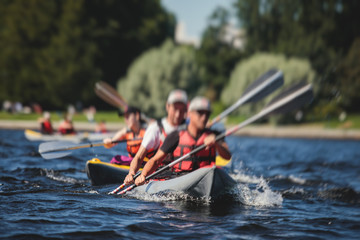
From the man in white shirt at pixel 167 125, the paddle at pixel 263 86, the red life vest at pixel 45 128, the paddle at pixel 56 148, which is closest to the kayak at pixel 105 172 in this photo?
the paddle at pixel 56 148

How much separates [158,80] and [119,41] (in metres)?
12.0

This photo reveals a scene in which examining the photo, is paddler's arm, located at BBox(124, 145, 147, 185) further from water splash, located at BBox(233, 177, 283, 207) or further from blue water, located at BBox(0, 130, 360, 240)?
water splash, located at BBox(233, 177, 283, 207)

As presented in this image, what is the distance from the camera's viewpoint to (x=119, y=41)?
142ft

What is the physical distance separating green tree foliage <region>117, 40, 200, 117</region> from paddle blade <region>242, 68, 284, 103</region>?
2538 centimetres

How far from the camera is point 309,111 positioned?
3603cm

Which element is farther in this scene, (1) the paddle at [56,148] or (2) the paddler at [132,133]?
(1) the paddle at [56,148]

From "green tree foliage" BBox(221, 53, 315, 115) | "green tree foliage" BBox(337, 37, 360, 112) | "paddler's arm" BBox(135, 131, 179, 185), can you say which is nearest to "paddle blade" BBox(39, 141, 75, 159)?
"paddler's arm" BBox(135, 131, 179, 185)

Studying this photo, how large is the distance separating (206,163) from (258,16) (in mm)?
42813

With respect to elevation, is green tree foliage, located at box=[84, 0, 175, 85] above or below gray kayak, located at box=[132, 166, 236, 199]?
above

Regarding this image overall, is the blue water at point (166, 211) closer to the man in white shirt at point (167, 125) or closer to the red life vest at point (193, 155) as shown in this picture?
the red life vest at point (193, 155)

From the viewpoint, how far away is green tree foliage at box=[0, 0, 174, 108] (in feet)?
124

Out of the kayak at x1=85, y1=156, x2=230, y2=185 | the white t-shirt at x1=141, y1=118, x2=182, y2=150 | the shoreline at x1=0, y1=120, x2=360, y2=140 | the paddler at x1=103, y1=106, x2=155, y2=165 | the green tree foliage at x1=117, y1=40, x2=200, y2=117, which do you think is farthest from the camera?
the green tree foliage at x1=117, y1=40, x2=200, y2=117

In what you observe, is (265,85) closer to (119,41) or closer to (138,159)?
(138,159)

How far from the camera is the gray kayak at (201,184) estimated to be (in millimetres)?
6270
